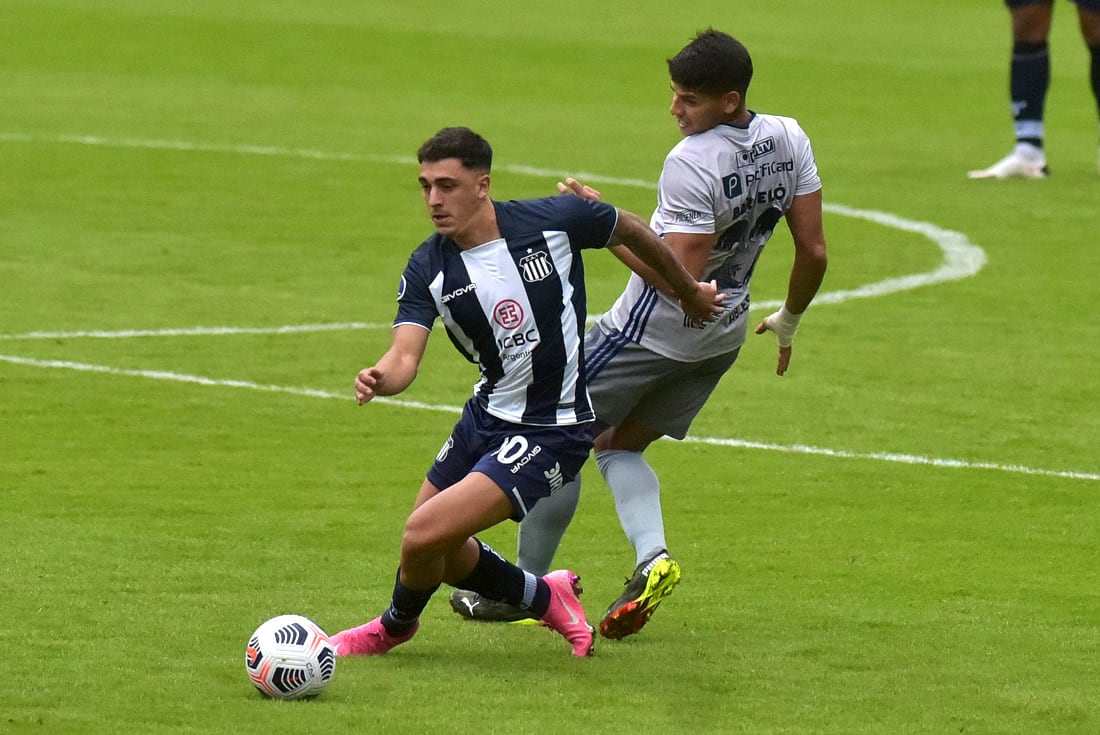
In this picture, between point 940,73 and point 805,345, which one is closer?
point 805,345

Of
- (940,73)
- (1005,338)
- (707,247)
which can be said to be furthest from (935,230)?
(940,73)

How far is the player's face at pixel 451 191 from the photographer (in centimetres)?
638

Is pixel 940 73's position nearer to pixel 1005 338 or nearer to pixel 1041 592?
pixel 1005 338

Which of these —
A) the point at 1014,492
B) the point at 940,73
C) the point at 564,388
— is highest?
the point at 564,388

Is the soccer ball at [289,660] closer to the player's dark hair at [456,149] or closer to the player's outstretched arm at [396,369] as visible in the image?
the player's outstretched arm at [396,369]

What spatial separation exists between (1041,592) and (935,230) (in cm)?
889

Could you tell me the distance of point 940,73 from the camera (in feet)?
91.1

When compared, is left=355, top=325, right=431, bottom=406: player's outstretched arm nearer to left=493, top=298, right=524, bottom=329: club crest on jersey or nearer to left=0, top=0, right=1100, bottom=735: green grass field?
left=493, top=298, right=524, bottom=329: club crest on jersey

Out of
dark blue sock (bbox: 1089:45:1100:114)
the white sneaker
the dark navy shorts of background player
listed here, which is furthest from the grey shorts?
dark blue sock (bbox: 1089:45:1100:114)

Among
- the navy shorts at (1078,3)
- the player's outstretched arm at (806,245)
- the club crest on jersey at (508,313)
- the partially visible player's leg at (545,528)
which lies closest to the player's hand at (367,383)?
the club crest on jersey at (508,313)

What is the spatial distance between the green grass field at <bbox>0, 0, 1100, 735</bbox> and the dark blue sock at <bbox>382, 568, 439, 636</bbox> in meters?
0.12

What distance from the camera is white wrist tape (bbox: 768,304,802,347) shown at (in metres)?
7.71

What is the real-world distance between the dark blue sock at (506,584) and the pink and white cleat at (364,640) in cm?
A: 26

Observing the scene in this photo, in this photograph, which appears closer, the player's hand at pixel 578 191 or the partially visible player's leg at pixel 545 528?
the player's hand at pixel 578 191
